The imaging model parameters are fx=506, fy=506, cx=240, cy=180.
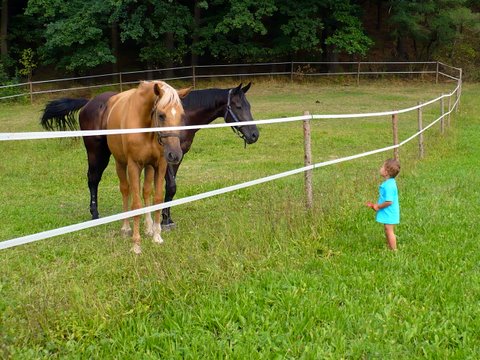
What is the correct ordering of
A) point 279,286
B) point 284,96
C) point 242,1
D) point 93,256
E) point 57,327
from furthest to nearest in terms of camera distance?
1. point 242,1
2. point 284,96
3. point 93,256
4. point 279,286
5. point 57,327

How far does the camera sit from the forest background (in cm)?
2684

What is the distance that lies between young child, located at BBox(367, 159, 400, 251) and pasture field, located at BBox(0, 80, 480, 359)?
0.52ft

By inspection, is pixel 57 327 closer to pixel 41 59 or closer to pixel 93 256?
pixel 93 256

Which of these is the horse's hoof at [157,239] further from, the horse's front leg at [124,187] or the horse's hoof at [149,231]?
the horse's front leg at [124,187]

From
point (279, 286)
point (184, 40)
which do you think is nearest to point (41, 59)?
point (184, 40)

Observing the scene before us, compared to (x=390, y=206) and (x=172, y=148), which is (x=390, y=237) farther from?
(x=172, y=148)

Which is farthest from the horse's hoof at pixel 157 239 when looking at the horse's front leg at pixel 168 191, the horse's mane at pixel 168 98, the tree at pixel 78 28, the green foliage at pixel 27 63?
the green foliage at pixel 27 63

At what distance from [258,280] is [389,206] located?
164 centimetres

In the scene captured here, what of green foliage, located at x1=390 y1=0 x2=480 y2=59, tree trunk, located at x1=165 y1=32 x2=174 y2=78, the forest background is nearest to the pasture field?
the forest background

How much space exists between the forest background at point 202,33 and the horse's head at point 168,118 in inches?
877

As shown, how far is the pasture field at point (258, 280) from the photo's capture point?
3.07 metres

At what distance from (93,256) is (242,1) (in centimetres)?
2607

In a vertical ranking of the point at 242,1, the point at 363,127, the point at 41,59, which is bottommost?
the point at 363,127

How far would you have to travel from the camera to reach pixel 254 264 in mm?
4273
